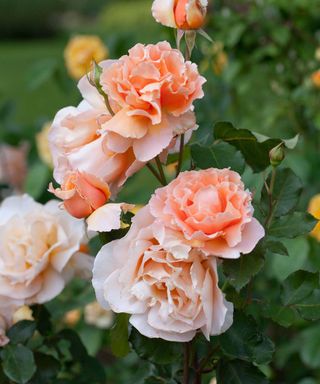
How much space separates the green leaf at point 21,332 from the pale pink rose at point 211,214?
1.06 feet

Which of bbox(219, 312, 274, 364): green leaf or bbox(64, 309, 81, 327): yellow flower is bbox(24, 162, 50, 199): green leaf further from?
bbox(219, 312, 274, 364): green leaf

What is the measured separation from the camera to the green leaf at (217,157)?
911 millimetres

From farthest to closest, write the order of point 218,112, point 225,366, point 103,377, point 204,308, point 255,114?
point 255,114, point 218,112, point 103,377, point 225,366, point 204,308

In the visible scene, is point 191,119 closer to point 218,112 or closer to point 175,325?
point 175,325

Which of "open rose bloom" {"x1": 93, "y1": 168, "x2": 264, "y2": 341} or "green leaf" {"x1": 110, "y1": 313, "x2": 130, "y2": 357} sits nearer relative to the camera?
"open rose bloom" {"x1": 93, "y1": 168, "x2": 264, "y2": 341}

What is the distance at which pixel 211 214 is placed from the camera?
778mm

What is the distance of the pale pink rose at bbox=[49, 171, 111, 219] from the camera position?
2.67 feet

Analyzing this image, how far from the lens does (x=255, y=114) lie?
7.72ft

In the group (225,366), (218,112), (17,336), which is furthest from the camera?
(218,112)

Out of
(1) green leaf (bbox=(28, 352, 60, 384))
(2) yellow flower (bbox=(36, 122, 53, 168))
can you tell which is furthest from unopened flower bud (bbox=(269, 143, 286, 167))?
(2) yellow flower (bbox=(36, 122, 53, 168))

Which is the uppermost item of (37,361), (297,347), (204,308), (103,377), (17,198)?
(204,308)

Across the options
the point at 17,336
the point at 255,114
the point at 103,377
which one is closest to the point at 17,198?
the point at 17,336

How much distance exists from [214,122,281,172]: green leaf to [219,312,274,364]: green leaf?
0.18 m

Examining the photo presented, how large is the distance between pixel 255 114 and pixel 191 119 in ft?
5.09
